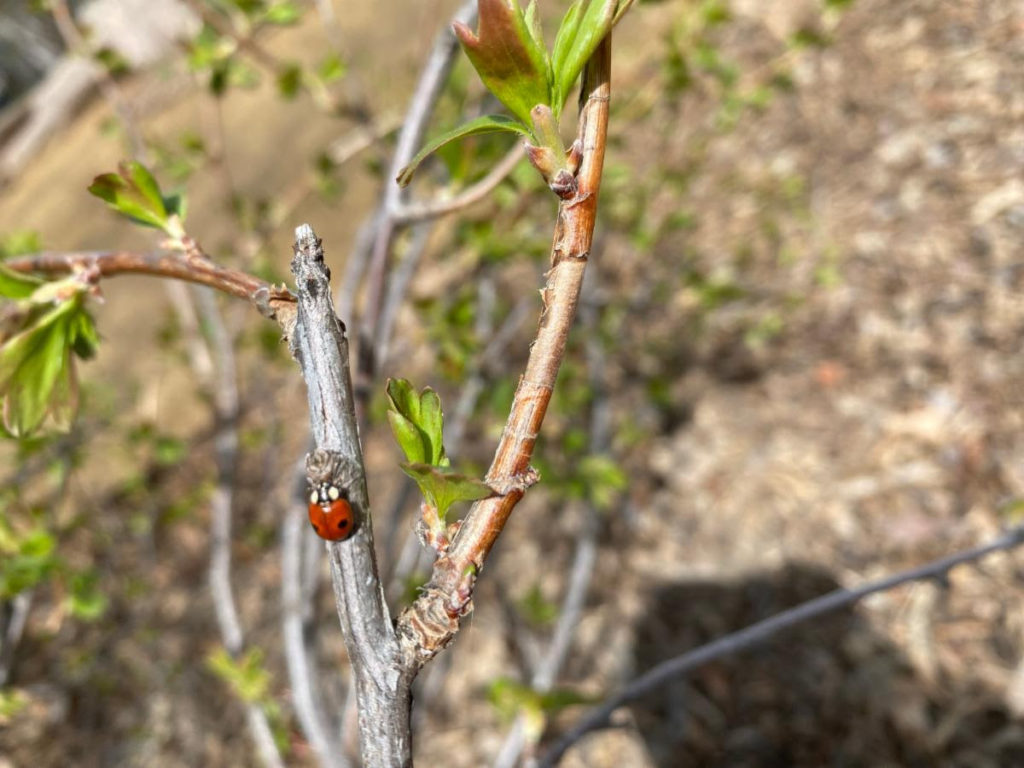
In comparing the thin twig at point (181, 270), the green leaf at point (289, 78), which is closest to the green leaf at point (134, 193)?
the thin twig at point (181, 270)

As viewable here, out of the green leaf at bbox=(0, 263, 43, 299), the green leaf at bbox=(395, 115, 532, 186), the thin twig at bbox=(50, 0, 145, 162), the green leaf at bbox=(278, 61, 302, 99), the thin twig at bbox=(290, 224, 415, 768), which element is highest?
the thin twig at bbox=(50, 0, 145, 162)

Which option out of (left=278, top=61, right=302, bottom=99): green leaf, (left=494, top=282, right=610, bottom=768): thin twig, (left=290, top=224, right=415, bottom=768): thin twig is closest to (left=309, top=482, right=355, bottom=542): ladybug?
(left=290, top=224, right=415, bottom=768): thin twig

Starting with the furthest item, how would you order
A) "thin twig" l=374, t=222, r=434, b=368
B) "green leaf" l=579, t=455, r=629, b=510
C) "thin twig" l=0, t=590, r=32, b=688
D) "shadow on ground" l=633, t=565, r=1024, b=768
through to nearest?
"shadow on ground" l=633, t=565, r=1024, b=768
"green leaf" l=579, t=455, r=629, b=510
"thin twig" l=0, t=590, r=32, b=688
"thin twig" l=374, t=222, r=434, b=368

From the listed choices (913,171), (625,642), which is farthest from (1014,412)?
(625,642)

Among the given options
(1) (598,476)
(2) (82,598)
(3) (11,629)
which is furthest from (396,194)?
(3) (11,629)

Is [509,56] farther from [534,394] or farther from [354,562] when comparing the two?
[354,562]

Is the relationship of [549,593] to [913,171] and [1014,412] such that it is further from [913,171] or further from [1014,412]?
[913,171]

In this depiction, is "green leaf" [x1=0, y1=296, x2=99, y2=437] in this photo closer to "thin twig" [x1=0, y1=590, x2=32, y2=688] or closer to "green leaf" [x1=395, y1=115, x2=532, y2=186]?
"green leaf" [x1=395, y1=115, x2=532, y2=186]
